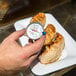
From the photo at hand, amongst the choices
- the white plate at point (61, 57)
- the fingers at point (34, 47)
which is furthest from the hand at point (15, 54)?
the white plate at point (61, 57)

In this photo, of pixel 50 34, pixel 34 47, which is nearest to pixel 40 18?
pixel 50 34

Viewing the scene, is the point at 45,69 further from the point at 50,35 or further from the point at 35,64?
the point at 50,35

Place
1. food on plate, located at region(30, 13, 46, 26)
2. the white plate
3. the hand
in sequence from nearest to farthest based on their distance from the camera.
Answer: the hand < the white plate < food on plate, located at region(30, 13, 46, 26)

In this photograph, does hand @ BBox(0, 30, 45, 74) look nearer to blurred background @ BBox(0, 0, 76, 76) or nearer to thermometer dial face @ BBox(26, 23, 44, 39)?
thermometer dial face @ BBox(26, 23, 44, 39)

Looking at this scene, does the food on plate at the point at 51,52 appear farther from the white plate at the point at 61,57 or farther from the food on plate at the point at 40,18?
the food on plate at the point at 40,18

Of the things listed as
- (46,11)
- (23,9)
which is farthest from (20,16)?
(46,11)

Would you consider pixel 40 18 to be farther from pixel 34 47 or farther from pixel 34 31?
pixel 34 47

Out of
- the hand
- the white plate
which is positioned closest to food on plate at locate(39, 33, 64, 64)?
the white plate
